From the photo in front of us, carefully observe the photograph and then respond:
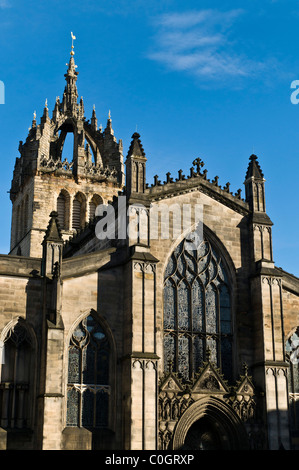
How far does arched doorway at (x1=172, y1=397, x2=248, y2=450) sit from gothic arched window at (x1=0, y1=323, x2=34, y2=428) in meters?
6.48

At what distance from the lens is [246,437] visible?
29531mm

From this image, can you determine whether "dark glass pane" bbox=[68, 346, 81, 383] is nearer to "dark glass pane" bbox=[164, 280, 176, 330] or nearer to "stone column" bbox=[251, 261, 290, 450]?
"dark glass pane" bbox=[164, 280, 176, 330]

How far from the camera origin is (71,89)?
59938 mm

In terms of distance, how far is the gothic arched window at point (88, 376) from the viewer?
2807cm

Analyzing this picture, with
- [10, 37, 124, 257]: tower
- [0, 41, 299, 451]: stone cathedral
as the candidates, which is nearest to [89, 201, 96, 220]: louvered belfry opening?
[10, 37, 124, 257]: tower

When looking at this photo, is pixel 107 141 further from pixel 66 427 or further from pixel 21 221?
pixel 66 427

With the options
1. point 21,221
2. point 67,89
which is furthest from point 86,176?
point 67,89

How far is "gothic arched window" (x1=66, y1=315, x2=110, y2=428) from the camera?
92.1 feet

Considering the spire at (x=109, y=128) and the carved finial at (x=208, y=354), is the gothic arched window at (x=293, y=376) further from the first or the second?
the spire at (x=109, y=128)

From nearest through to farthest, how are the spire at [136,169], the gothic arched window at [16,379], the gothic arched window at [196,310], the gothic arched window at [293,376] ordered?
1. the gothic arched window at [16,379]
2. the gothic arched window at [196,310]
3. the spire at [136,169]
4. the gothic arched window at [293,376]

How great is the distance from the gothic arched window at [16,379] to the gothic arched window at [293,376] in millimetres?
11458

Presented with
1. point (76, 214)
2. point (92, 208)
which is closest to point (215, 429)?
point (76, 214)

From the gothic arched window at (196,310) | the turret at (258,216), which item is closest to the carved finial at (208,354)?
the gothic arched window at (196,310)
